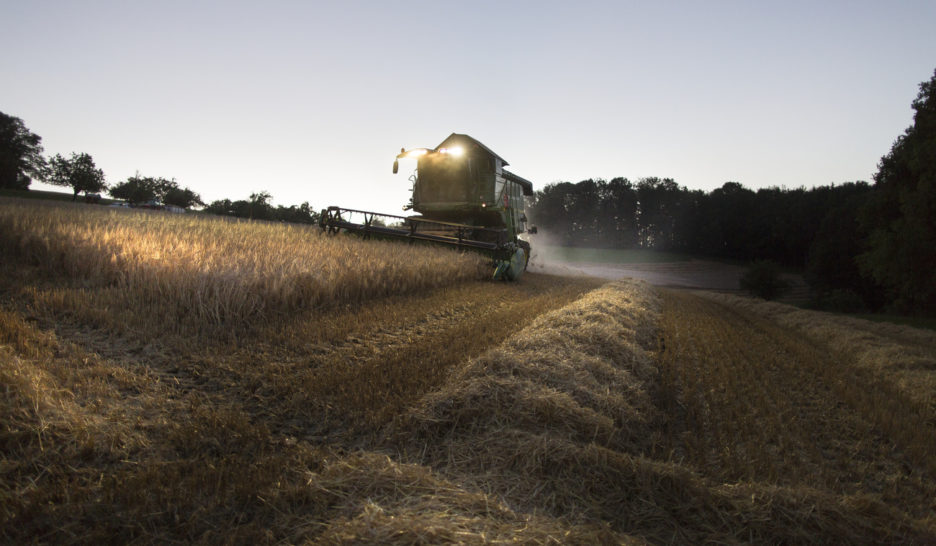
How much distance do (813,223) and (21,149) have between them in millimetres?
78408

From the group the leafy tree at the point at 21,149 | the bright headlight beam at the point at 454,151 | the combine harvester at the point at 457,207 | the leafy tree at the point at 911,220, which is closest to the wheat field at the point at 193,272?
the combine harvester at the point at 457,207

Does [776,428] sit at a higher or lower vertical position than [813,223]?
lower

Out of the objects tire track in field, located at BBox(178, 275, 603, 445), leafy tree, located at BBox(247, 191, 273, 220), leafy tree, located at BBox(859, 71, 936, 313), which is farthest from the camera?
leafy tree, located at BBox(247, 191, 273, 220)

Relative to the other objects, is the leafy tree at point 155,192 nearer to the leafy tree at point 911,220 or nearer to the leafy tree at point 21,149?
the leafy tree at point 21,149

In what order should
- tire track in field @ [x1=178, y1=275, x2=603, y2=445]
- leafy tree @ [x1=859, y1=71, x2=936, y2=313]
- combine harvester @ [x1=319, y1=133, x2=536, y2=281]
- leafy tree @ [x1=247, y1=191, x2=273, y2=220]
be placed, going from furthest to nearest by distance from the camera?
leafy tree @ [x1=247, y1=191, x2=273, y2=220], leafy tree @ [x1=859, y1=71, x2=936, y2=313], combine harvester @ [x1=319, y1=133, x2=536, y2=281], tire track in field @ [x1=178, y1=275, x2=603, y2=445]

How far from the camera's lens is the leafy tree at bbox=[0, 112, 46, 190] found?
1442 inches

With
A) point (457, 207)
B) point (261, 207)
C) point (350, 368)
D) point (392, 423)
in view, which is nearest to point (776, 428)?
point (392, 423)

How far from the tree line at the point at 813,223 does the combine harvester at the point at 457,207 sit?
16243 mm

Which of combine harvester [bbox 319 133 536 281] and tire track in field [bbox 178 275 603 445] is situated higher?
combine harvester [bbox 319 133 536 281]

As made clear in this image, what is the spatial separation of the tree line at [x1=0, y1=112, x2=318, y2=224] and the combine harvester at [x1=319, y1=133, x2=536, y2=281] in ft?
57.6

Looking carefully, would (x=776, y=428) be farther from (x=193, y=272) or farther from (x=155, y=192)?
(x=155, y=192)

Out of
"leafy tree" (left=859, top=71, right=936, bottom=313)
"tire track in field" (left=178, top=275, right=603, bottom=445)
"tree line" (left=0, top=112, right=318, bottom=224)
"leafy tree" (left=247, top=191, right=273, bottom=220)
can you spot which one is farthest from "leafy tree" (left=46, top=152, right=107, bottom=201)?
"leafy tree" (left=859, top=71, right=936, bottom=313)

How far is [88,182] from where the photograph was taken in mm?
40562

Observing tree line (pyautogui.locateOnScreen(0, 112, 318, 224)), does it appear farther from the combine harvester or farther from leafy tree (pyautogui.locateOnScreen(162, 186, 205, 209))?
the combine harvester
